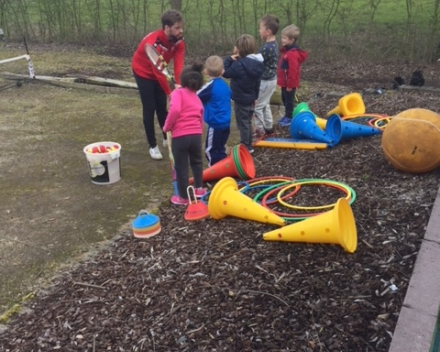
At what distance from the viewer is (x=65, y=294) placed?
349cm

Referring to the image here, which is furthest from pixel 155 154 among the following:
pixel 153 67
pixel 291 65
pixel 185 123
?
pixel 291 65

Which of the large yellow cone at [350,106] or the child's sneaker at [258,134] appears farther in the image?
the large yellow cone at [350,106]

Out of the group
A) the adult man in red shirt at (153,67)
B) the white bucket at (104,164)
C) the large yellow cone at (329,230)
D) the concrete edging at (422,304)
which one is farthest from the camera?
the adult man in red shirt at (153,67)

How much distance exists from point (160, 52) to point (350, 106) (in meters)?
3.08

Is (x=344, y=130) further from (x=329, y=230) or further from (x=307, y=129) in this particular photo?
(x=329, y=230)

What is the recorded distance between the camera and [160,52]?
5.59m

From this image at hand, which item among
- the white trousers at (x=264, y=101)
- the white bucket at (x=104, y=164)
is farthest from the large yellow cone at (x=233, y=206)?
the white trousers at (x=264, y=101)

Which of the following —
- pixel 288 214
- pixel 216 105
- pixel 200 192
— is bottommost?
pixel 200 192

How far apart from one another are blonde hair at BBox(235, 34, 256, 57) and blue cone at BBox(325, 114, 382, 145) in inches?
54.5

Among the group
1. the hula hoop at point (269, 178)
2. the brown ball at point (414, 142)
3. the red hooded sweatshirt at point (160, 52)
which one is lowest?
the hula hoop at point (269, 178)

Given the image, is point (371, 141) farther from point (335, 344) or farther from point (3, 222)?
point (3, 222)

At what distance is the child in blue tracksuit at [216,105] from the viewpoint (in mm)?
5059

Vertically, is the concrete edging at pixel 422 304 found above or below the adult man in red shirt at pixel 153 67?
below

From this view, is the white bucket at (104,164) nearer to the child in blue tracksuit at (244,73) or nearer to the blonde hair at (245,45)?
the child in blue tracksuit at (244,73)
